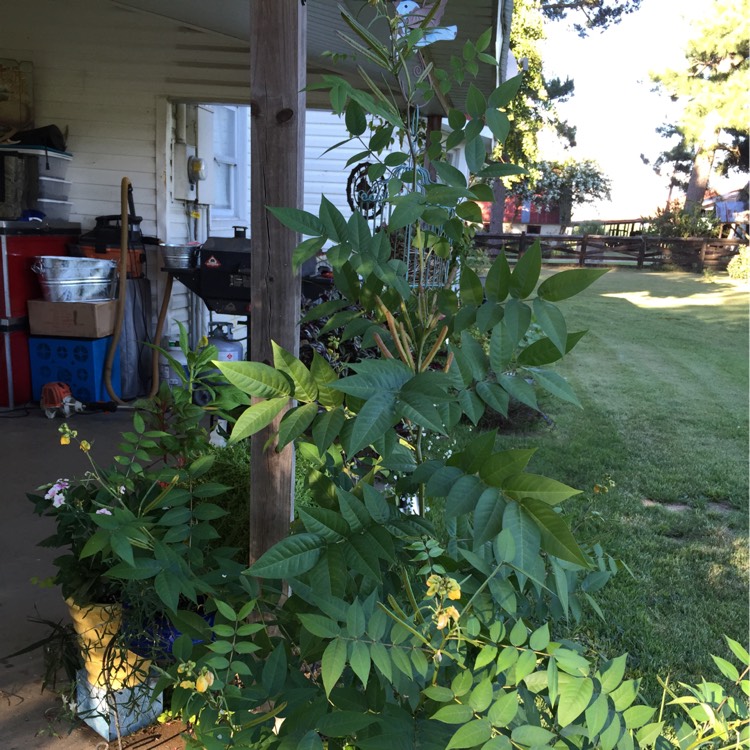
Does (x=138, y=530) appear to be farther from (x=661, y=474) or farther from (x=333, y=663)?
(x=661, y=474)

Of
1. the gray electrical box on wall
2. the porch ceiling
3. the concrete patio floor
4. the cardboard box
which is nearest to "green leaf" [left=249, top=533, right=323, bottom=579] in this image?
the concrete patio floor

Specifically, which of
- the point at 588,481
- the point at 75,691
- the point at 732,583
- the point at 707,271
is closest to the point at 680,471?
the point at 588,481

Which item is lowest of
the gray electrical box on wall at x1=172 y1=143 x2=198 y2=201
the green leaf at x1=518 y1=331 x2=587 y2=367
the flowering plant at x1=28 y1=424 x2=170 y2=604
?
the flowering plant at x1=28 y1=424 x2=170 y2=604

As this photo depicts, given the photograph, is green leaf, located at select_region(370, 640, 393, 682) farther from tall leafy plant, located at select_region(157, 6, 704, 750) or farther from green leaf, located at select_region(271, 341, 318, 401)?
green leaf, located at select_region(271, 341, 318, 401)

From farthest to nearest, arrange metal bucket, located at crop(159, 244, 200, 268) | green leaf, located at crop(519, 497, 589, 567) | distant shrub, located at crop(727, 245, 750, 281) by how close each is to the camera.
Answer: distant shrub, located at crop(727, 245, 750, 281)
metal bucket, located at crop(159, 244, 200, 268)
green leaf, located at crop(519, 497, 589, 567)

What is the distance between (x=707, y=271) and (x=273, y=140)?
636 inches

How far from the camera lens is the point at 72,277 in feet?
16.6

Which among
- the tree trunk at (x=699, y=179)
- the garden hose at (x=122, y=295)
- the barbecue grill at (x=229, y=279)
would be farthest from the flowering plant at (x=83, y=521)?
the tree trunk at (x=699, y=179)

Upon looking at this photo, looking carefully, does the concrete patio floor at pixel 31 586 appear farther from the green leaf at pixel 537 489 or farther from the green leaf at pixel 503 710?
the green leaf at pixel 537 489

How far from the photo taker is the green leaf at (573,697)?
0.99m

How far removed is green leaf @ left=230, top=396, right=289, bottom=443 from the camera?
1131 mm

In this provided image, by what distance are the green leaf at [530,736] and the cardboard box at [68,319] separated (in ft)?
15.4

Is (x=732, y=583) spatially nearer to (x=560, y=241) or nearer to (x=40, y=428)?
(x=40, y=428)

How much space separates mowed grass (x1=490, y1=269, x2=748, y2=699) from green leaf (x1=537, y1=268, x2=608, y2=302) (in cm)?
46
